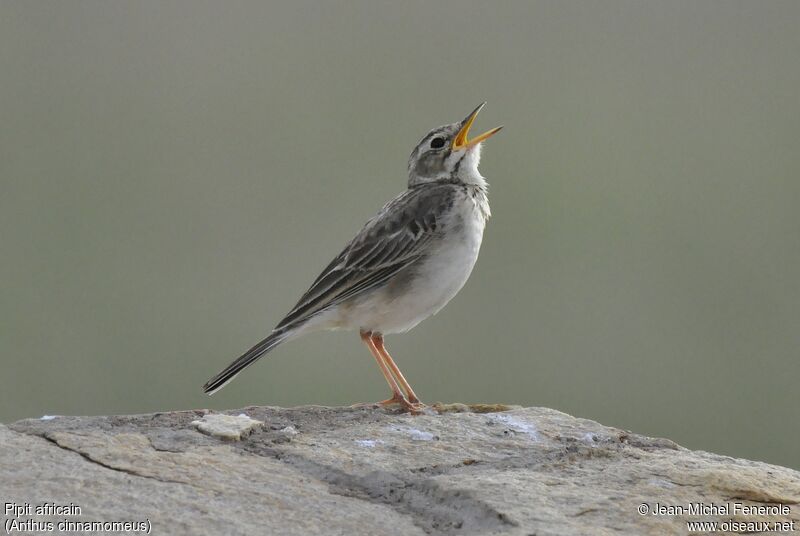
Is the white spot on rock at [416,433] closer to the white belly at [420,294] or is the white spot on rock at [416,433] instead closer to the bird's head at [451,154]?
the white belly at [420,294]

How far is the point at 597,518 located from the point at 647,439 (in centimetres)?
172

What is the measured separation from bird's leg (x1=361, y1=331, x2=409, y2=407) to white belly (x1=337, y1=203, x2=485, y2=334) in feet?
0.34

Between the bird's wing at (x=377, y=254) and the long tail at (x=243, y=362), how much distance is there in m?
0.11

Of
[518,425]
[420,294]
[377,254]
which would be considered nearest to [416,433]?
[518,425]

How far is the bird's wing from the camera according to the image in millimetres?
7984

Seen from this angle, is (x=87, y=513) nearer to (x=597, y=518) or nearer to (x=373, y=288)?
(x=597, y=518)

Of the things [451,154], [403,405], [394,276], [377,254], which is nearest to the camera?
[403,405]

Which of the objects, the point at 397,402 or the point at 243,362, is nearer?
the point at 397,402

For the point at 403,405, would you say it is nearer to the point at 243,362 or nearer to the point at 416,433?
the point at 416,433

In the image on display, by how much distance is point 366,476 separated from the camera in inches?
213

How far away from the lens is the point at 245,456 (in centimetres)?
562

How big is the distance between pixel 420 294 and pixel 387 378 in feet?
2.15

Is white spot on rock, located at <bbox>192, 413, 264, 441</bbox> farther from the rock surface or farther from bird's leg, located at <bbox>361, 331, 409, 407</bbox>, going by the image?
bird's leg, located at <bbox>361, 331, 409, 407</bbox>

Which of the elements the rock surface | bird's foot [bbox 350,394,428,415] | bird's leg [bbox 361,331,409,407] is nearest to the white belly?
bird's leg [bbox 361,331,409,407]
